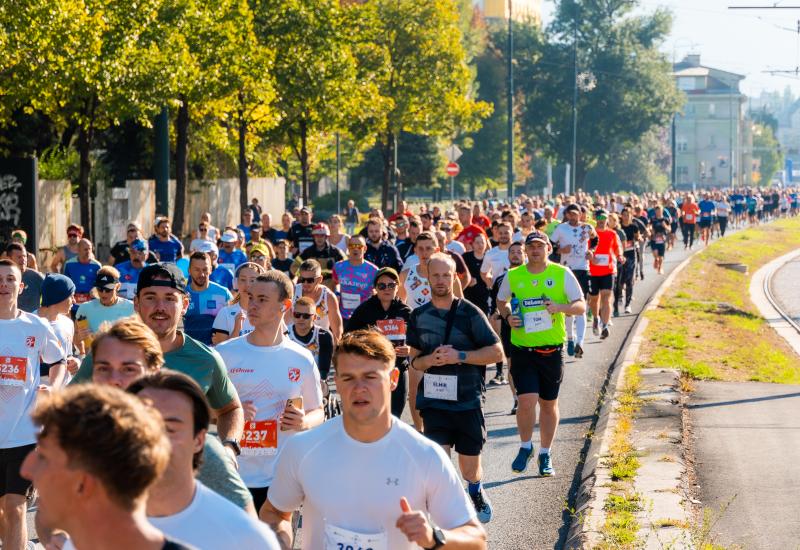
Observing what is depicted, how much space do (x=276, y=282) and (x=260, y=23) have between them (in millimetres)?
31263

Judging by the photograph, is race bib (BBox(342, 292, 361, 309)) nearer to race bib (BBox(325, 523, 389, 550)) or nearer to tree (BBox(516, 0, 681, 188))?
race bib (BBox(325, 523, 389, 550))

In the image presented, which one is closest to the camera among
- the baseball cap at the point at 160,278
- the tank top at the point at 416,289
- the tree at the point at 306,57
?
the baseball cap at the point at 160,278

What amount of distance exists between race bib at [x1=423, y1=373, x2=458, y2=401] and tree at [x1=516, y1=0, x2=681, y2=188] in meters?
85.5

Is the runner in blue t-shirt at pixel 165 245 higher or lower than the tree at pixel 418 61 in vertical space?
lower

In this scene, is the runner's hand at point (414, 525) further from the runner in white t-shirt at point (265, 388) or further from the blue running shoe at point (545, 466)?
the blue running shoe at point (545, 466)

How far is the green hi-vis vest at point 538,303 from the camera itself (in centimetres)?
1091

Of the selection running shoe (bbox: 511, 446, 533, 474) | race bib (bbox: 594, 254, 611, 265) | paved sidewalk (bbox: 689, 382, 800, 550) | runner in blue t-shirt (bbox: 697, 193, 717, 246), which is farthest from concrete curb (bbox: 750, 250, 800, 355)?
running shoe (bbox: 511, 446, 533, 474)

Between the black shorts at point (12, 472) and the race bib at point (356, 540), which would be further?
the black shorts at point (12, 472)

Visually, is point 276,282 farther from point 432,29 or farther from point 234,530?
point 432,29

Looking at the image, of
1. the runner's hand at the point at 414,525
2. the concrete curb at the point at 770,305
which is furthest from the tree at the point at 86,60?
the runner's hand at the point at 414,525

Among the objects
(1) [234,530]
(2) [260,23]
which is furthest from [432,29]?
(1) [234,530]

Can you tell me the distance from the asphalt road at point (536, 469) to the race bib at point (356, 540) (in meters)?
4.00

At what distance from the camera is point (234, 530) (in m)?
3.60

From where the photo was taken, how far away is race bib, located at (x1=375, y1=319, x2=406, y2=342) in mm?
11000
